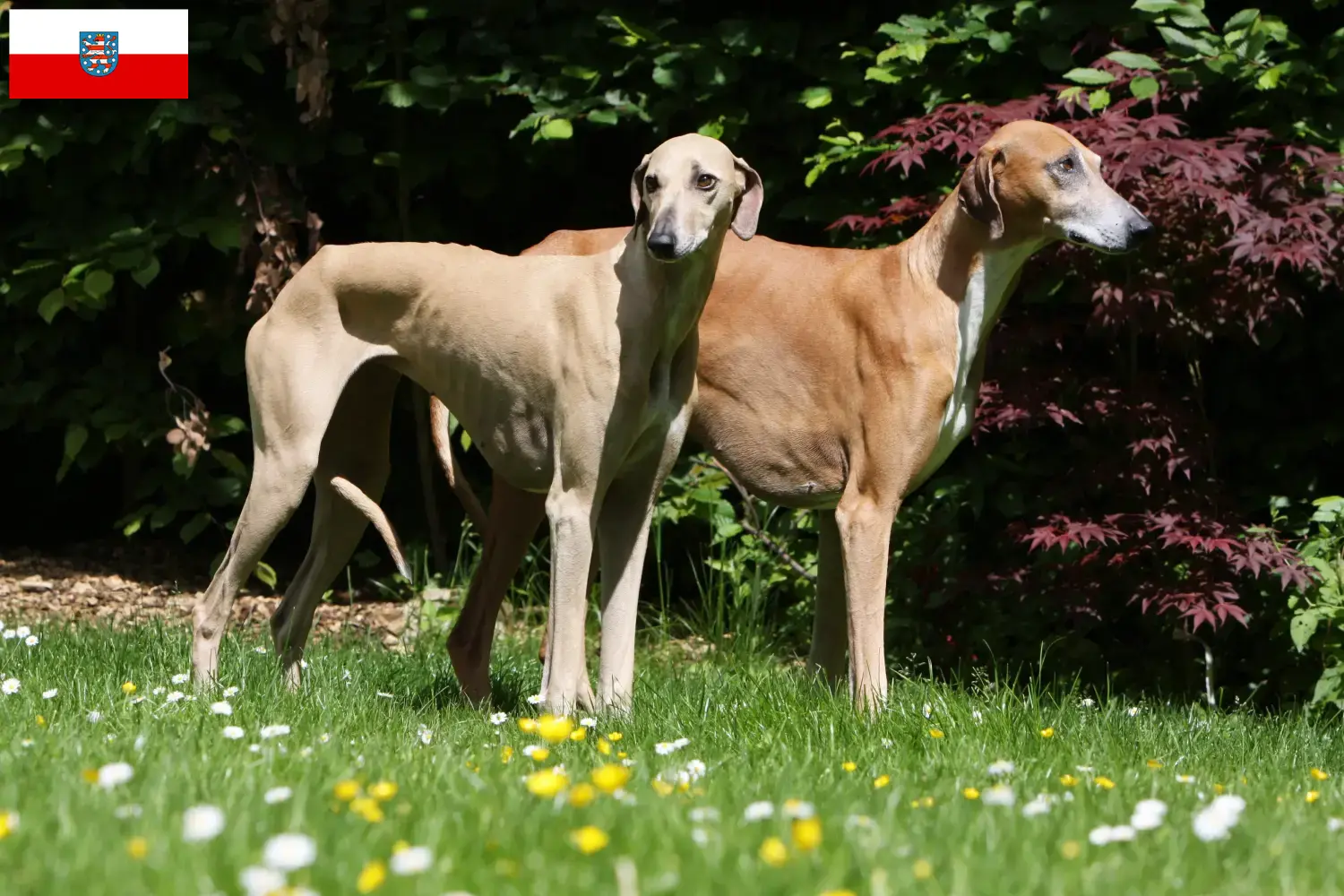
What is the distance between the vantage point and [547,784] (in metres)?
2.38

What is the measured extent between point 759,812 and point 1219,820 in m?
0.72

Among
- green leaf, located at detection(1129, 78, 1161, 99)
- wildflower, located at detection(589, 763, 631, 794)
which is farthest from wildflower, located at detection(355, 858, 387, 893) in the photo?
green leaf, located at detection(1129, 78, 1161, 99)

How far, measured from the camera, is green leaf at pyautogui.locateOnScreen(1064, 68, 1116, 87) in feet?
16.5

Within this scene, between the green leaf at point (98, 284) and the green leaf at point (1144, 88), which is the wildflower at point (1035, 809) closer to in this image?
the green leaf at point (1144, 88)

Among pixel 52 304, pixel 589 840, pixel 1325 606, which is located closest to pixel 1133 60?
pixel 1325 606

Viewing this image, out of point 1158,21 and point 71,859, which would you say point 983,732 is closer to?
point 71,859

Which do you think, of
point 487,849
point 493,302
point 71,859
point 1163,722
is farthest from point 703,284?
point 71,859

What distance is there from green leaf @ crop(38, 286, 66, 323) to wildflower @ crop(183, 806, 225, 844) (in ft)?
15.3

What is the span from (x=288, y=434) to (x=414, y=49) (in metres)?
2.63

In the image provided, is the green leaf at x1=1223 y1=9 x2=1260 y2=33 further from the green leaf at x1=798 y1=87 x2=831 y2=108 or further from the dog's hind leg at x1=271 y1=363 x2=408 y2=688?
the dog's hind leg at x1=271 y1=363 x2=408 y2=688

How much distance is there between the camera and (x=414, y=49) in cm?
630

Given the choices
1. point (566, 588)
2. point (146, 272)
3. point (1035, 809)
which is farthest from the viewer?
point (146, 272)

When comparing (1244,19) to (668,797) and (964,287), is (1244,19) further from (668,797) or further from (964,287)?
(668,797)

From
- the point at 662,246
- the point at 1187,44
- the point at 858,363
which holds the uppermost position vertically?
the point at 1187,44
